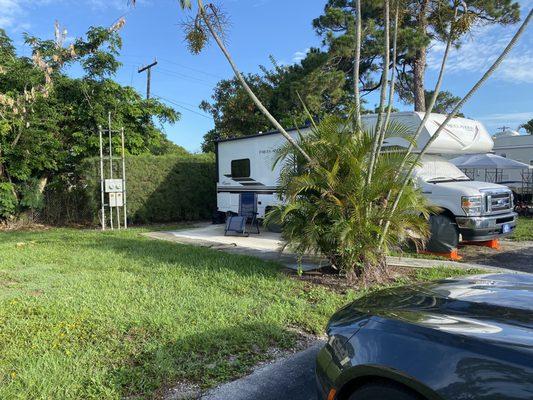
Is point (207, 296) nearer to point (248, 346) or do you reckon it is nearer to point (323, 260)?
point (248, 346)

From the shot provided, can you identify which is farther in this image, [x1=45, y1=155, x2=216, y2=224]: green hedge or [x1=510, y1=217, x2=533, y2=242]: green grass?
[x1=45, y1=155, x2=216, y2=224]: green hedge

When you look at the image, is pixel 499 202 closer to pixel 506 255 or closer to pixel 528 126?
pixel 506 255

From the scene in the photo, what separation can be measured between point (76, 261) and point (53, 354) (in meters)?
4.45

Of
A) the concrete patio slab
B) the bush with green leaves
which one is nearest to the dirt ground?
the concrete patio slab

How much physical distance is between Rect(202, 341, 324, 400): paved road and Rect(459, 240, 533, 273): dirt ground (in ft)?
19.4

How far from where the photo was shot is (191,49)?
276 inches

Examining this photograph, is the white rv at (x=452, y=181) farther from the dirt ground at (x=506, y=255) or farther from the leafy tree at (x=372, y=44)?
the leafy tree at (x=372, y=44)

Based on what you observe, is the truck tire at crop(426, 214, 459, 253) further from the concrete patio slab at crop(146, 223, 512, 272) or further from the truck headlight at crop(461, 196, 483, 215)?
the concrete patio slab at crop(146, 223, 512, 272)

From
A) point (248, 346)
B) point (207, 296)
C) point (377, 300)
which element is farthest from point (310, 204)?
point (377, 300)

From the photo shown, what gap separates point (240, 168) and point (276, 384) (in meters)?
10.6

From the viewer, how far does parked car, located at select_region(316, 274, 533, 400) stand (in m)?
1.94

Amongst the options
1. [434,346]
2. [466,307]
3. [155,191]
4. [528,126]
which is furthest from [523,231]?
[528,126]

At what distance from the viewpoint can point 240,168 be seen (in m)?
14.0

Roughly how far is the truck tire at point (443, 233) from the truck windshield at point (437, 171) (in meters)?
1.01
